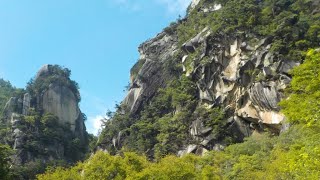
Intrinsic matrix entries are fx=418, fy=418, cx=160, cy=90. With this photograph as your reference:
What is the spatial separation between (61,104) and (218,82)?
41043mm

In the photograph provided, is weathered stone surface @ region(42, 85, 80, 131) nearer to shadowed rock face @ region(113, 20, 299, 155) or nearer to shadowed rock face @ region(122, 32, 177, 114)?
shadowed rock face @ region(122, 32, 177, 114)

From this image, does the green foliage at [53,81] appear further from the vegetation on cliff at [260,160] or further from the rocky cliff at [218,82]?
the vegetation on cliff at [260,160]

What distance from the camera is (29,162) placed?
6900 centimetres

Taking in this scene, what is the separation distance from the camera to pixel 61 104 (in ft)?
280

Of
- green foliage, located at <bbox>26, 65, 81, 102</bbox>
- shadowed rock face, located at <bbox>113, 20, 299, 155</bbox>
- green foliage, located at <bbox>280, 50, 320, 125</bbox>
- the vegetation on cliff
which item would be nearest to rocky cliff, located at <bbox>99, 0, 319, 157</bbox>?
shadowed rock face, located at <bbox>113, 20, 299, 155</bbox>

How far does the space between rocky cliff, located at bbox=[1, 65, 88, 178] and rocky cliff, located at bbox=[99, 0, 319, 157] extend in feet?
42.7

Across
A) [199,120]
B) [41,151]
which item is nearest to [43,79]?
[41,151]

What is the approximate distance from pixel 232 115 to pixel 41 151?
123ft

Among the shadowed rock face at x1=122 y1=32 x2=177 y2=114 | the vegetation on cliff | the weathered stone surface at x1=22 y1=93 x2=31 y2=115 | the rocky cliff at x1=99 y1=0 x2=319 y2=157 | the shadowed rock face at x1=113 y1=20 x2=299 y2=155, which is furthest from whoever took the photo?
the weathered stone surface at x1=22 y1=93 x2=31 y2=115

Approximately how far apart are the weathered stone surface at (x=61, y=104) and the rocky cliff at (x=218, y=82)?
678 inches

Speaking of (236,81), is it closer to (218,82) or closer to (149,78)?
(218,82)

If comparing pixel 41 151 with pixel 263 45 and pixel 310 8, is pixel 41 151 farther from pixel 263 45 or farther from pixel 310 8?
pixel 310 8

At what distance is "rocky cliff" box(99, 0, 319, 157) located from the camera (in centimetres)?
4859

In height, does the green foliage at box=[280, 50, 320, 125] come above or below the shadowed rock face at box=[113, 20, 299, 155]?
below
